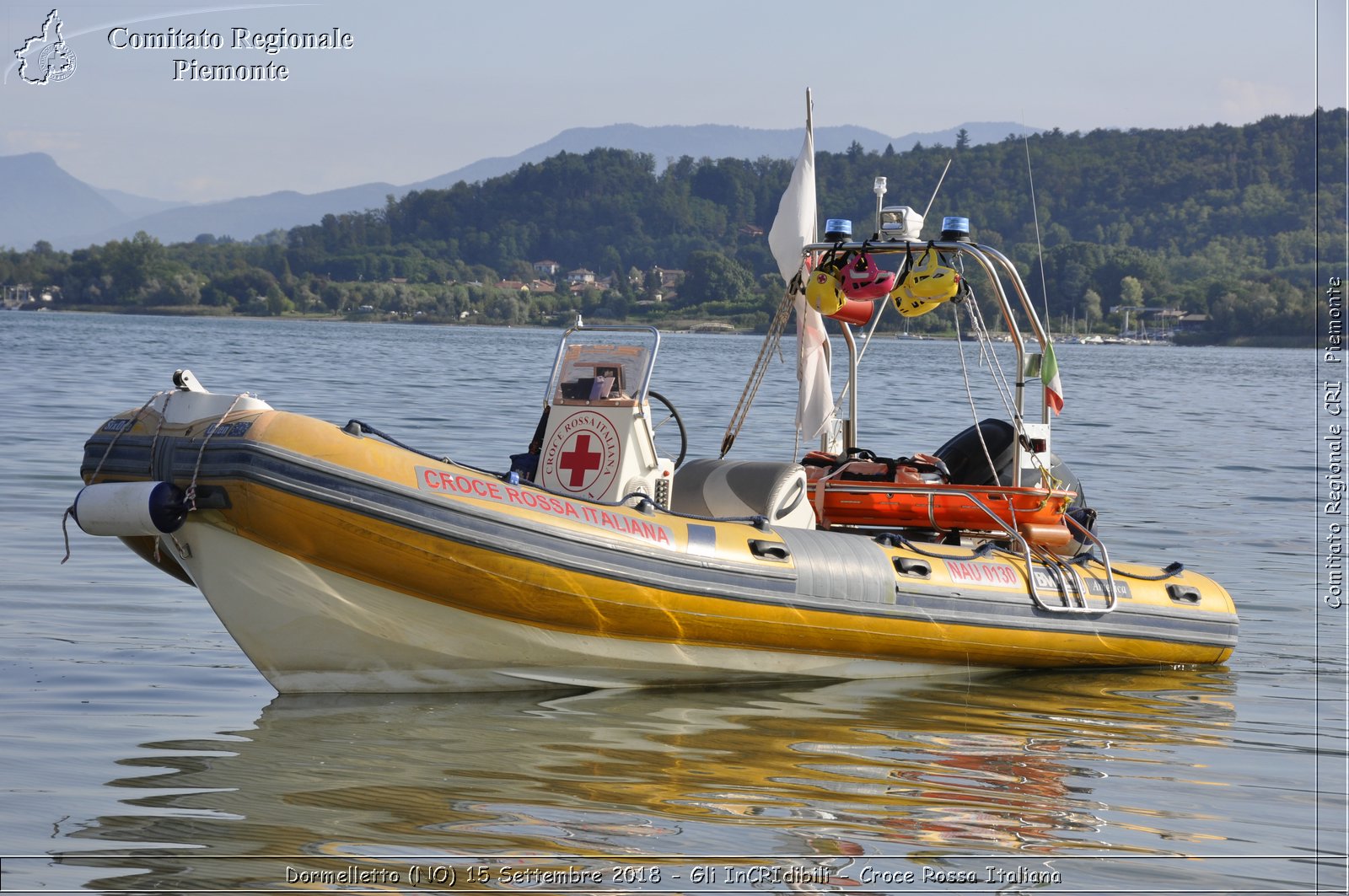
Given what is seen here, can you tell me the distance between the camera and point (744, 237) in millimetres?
80188

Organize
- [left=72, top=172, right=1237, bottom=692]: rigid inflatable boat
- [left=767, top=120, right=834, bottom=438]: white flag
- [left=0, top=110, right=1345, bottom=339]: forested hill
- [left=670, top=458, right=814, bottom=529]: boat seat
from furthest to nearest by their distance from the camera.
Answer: [left=0, top=110, right=1345, bottom=339]: forested hill, [left=767, top=120, right=834, bottom=438]: white flag, [left=670, top=458, right=814, bottom=529]: boat seat, [left=72, top=172, right=1237, bottom=692]: rigid inflatable boat

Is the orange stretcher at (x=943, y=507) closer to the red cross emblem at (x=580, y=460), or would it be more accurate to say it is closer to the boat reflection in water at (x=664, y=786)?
the boat reflection in water at (x=664, y=786)

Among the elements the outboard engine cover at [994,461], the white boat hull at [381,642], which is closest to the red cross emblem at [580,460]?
the white boat hull at [381,642]

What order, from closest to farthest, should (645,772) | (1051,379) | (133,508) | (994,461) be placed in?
1. (645,772)
2. (133,508)
3. (1051,379)
4. (994,461)

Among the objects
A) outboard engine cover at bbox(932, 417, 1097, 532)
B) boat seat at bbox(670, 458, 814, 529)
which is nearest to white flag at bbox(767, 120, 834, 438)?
outboard engine cover at bbox(932, 417, 1097, 532)

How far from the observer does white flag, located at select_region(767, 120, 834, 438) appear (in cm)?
905

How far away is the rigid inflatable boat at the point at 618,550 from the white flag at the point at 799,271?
0.87ft

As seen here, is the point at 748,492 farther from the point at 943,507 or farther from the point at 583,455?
the point at 943,507

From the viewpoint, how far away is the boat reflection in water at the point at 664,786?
16.5 ft

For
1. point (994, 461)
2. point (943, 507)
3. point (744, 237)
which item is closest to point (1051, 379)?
point (994, 461)

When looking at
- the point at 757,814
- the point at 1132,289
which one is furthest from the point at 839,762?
the point at 1132,289

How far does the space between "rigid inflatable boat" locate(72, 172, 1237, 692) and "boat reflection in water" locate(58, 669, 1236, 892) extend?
27 centimetres

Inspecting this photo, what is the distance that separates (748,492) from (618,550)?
126 centimetres

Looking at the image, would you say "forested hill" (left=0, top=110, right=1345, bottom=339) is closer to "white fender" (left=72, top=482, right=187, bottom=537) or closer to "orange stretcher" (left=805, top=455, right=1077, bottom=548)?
"orange stretcher" (left=805, top=455, right=1077, bottom=548)
